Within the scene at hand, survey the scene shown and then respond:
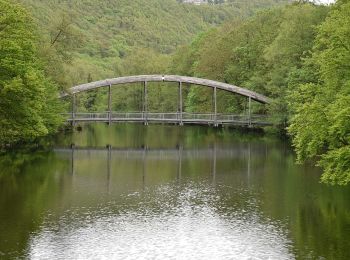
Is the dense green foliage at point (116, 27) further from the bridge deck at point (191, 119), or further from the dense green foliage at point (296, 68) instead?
the bridge deck at point (191, 119)

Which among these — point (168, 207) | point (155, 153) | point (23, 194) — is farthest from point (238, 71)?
point (23, 194)

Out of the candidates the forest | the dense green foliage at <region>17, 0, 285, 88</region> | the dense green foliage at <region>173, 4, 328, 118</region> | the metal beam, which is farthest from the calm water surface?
the dense green foliage at <region>17, 0, 285, 88</region>

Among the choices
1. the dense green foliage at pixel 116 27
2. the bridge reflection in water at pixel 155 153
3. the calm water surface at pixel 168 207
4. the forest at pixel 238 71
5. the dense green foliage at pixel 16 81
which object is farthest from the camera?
the dense green foliage at pixel 116 27

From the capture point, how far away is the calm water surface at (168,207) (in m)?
22.9

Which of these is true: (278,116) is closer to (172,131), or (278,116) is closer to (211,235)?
(172,131)

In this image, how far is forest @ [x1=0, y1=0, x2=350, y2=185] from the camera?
29781mm

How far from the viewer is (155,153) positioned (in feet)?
164

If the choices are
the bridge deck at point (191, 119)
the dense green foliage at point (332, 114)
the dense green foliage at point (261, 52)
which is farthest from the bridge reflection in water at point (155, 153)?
the dense green foliage at point (332, 114)

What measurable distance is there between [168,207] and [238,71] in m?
40.3

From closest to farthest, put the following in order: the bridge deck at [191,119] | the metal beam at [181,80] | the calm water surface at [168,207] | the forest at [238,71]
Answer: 1. the calm water surface at [168,207]
2. the forest at [238,71]
3. the bridge deck at [191,119]
4. the metal beam at [181,80]

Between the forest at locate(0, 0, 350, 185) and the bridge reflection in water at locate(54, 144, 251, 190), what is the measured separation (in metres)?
2.99

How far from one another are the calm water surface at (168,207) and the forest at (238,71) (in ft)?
7.24

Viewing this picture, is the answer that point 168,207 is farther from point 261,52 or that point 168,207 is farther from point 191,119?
point 261,52

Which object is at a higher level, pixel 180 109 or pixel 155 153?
pixel 180 109
